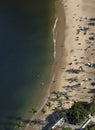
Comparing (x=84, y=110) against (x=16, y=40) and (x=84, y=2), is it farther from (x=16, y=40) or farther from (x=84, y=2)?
(x=84, y=2)

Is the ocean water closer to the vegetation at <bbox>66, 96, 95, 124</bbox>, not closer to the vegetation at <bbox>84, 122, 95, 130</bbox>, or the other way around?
the vegetation at <bbox>66, 96, 95, 124</bbox>

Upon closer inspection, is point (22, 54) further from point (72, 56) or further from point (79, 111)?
point (79, 111)

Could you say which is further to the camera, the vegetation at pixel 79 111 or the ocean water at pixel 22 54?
the ocean water at pixel 22 54

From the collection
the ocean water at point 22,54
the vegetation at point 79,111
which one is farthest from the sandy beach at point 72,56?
the ocean water at point 22,54

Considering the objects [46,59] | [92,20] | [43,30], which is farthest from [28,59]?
[92,20]

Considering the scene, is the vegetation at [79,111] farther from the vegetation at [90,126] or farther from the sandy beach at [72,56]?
the sandy beach at [72,56]

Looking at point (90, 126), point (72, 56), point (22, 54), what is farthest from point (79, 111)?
point (22, 54)
